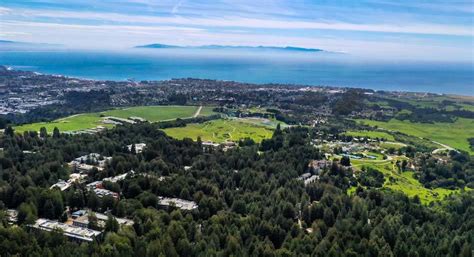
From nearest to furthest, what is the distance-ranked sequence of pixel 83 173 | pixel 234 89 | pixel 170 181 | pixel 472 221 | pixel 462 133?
pixel 472 221, pixel 170 181, pixel 83 173, pixel 462 133, pixel 234 89

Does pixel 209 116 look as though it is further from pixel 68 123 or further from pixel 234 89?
pixel 234 89

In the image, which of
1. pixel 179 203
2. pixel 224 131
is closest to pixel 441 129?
pixel 224 131

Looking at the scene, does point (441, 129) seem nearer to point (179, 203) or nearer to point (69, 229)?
point (179, 203)

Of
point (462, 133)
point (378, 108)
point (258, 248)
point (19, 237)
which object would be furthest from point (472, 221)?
point (378, 108)

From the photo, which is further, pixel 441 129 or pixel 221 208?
pixel 441 129

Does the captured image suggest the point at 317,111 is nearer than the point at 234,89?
Yes

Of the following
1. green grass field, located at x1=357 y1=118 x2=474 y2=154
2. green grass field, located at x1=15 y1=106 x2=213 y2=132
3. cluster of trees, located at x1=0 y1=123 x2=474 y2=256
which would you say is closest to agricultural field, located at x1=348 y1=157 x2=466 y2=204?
cluster of trees, located at x1=0 y1=123 x2=474 y2=256

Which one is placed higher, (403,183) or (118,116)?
(118,116)
